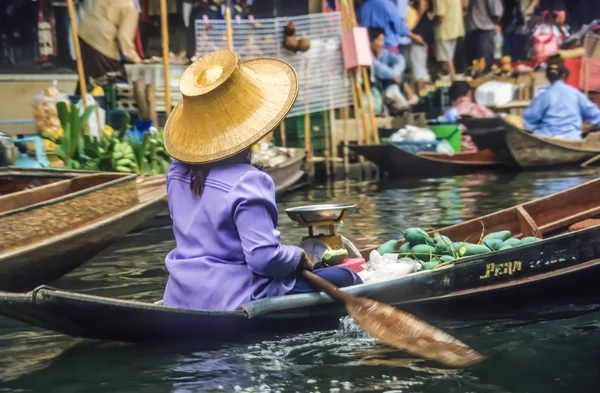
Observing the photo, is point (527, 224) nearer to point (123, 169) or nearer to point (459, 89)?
point (123, 169)

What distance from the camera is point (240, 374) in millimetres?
3463

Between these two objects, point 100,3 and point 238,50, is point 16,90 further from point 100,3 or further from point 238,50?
point 238,50

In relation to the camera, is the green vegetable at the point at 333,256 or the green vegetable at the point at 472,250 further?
the green vegetable at the point at 472,250

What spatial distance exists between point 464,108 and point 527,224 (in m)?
8.45

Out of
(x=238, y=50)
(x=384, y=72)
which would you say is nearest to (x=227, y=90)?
(x=238, y=50)

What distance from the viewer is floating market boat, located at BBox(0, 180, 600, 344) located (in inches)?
132

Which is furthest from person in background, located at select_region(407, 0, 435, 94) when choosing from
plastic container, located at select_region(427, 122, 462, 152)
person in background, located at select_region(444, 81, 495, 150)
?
plastic container, located at select_region(427, 122, 462, 152)

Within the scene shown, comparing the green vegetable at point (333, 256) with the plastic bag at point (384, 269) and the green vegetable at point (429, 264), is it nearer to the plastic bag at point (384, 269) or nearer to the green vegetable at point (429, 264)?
the plastic bag at point (384, 269)

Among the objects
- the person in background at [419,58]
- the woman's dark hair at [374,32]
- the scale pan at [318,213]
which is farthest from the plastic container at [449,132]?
the scale pan at [318,213]

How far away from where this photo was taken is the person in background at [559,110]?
35.9ft

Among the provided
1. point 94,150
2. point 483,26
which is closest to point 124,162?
point 94,150

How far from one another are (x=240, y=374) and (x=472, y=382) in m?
0.88

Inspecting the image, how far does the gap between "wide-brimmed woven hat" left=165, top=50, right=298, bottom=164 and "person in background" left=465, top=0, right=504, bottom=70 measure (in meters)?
11.7

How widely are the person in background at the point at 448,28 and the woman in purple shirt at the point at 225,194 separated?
10.8 metres
